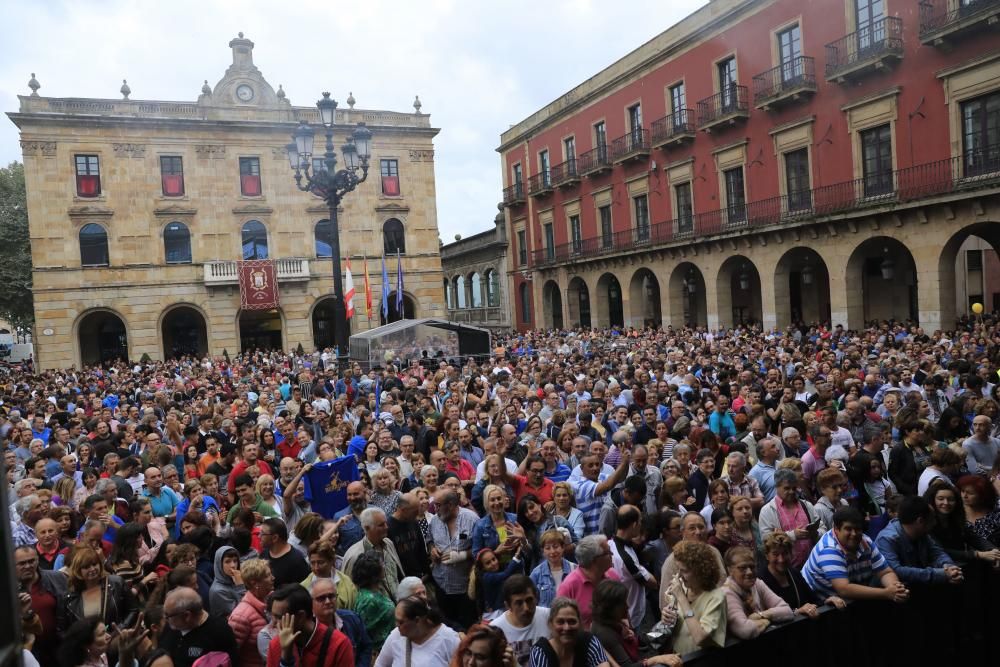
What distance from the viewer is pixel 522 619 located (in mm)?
3865

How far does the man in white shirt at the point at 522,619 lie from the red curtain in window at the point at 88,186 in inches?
1313

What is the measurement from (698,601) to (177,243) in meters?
33.3

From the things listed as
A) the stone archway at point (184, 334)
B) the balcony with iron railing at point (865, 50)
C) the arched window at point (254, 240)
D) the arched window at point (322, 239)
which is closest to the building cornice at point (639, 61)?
the balcony with iron railing at point (865, 50)

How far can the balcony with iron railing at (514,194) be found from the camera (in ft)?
125

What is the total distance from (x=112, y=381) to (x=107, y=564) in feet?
60.4

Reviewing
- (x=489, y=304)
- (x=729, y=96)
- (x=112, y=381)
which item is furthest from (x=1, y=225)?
(x=729, y=96)

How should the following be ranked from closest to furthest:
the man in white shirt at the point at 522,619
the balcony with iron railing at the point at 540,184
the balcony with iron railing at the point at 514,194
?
1. the man in white shirt at the point at 522,619
2. the balcony with iron railing at the point at 540,184
3. the balcony with iron railing at the point at 514,194

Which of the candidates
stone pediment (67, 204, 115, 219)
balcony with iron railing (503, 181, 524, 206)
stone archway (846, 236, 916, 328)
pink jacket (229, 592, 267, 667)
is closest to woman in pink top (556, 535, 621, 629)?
pink jacket (229, 592, 267, 667)

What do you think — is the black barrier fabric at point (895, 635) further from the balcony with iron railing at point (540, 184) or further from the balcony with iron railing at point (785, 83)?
the balcony with iron railing at point (540, 184)

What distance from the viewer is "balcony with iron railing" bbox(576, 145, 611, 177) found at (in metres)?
31.3

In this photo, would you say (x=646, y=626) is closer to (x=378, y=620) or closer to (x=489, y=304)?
(x=378, y=620)

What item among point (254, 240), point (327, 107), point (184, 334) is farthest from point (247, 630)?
point (184, 334)

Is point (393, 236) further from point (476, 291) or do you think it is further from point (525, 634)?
point (525, 634)

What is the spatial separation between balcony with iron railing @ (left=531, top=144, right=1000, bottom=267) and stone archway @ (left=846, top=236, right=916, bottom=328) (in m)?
1.51
